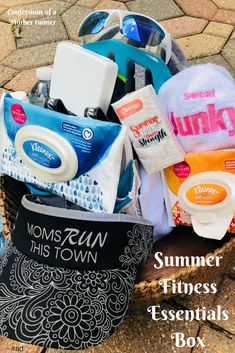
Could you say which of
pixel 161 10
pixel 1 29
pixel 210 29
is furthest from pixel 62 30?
pixel 210 29

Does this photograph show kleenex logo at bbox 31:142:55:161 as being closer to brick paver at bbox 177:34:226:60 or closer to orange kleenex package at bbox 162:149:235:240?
orange kleenex package at bbox 162:149:235:240

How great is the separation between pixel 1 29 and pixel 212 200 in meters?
1.45

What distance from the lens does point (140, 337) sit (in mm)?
1056

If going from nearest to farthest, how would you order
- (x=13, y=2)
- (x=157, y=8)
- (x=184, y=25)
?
(x=184, y=25)
(x=157, y=8)
(x=13, y=2)

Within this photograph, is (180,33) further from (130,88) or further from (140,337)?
(140,337)

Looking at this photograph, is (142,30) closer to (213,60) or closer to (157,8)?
(213,60)

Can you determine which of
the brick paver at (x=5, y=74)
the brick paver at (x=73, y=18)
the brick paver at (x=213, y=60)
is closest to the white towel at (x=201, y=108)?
the brick paver at (x=213, y=60)

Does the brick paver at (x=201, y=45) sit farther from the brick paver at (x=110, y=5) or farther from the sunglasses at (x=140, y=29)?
the sunglasses at (x=140, y=29)

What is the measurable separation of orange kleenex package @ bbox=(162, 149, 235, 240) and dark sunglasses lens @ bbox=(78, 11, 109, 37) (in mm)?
375

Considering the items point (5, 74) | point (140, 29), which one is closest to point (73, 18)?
point (5, 74)

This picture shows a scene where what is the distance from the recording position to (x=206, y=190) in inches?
35.6

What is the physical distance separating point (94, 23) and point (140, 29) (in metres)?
0.14

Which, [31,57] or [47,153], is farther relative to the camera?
[31,57]

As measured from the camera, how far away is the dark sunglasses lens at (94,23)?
106 cm
